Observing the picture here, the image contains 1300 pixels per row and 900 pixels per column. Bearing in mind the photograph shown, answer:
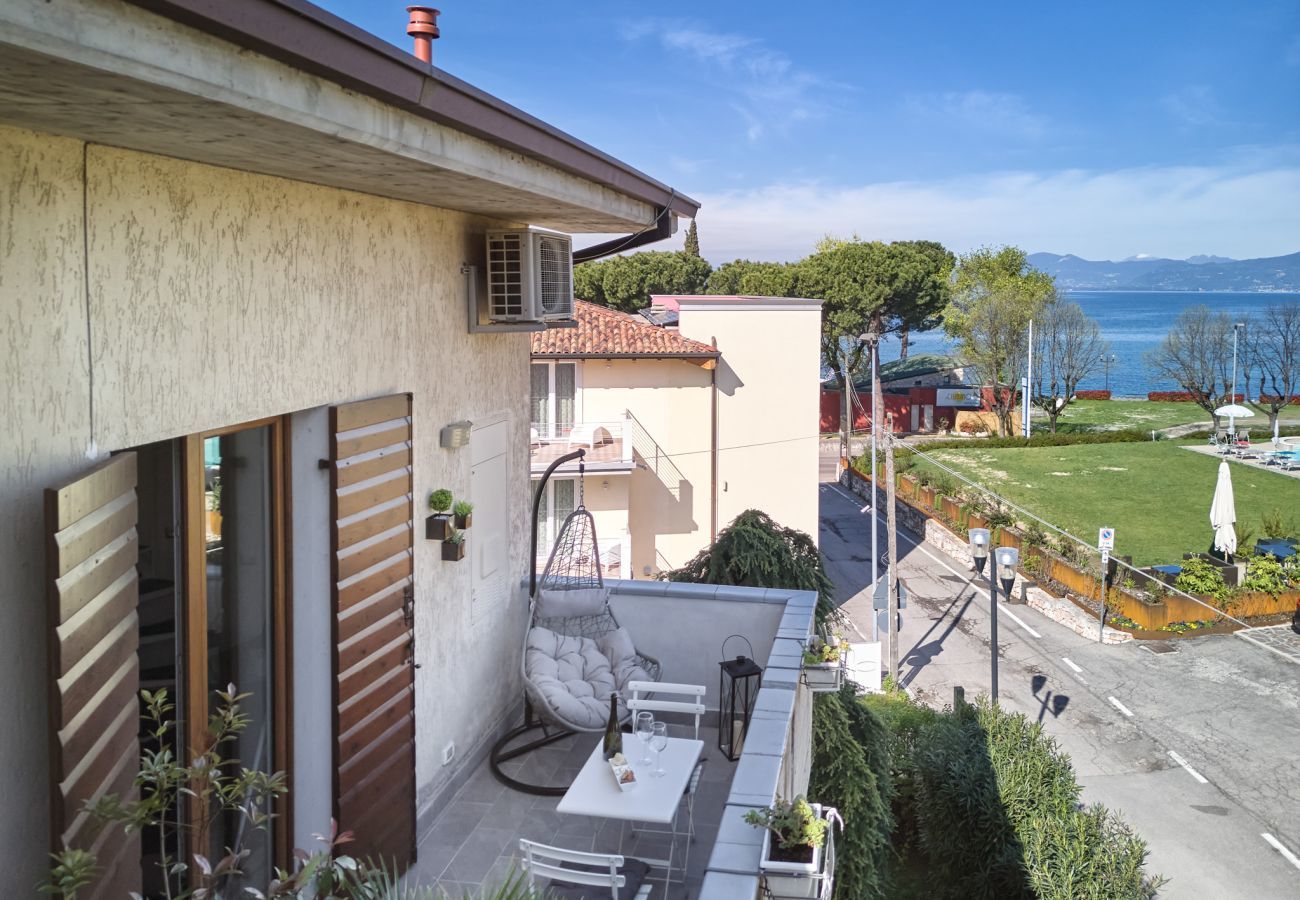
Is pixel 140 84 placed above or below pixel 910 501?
above

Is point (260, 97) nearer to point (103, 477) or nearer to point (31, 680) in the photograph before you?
point (103, 477)

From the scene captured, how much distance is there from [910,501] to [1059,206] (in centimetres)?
9080

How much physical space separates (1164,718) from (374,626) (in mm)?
18331

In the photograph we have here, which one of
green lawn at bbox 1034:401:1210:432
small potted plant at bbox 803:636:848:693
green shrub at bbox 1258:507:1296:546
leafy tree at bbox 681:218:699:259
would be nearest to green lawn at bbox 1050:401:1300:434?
green lawn at bbox 1034:401:1210:432

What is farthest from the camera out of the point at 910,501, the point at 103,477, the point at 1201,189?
the point at 1201,189

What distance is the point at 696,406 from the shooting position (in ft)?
86.9

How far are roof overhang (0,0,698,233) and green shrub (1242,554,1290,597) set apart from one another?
24917mm

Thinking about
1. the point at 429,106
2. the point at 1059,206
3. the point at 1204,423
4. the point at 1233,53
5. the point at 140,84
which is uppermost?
the point at 1233,53

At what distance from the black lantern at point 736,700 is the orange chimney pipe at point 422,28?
4247mm

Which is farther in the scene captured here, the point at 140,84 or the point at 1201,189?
the point at 1201,189

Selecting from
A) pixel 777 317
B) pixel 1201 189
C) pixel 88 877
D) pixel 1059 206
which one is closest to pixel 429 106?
pixel 88 877

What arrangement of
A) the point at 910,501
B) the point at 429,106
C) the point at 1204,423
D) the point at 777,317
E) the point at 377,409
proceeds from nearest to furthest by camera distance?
the point at 429,106, the point at 377,409, the point at 777,317, the point at 910,501, the point at 1204,423

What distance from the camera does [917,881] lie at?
13039 millimetres

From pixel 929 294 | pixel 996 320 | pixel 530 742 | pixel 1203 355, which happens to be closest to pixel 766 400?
pixel 530 742
